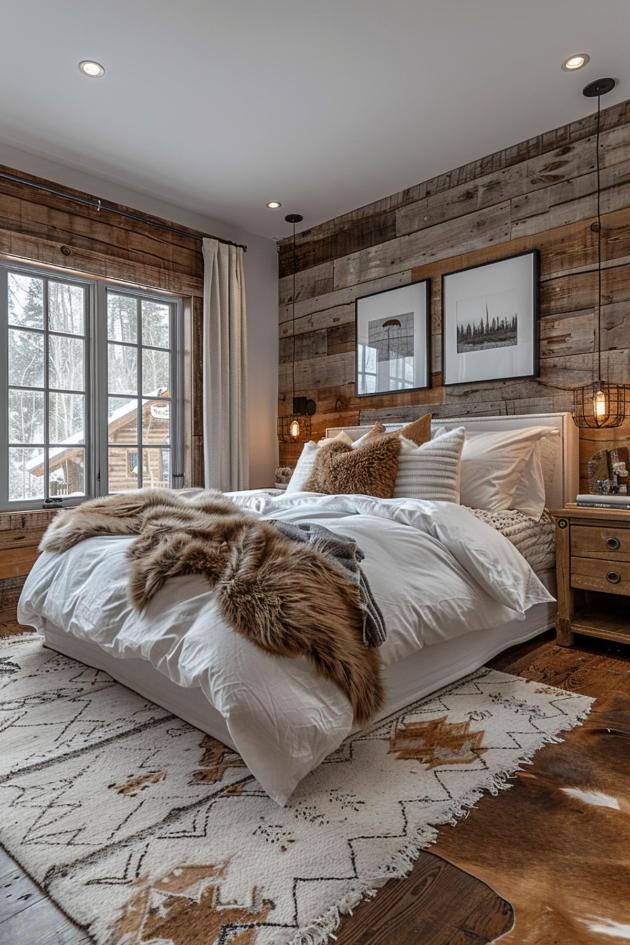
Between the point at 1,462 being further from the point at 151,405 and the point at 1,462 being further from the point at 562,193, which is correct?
the point at 562,193

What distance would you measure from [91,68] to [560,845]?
348cm

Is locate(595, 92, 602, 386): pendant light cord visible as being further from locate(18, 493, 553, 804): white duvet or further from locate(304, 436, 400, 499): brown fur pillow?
locate(18, 493, 553, 804): white duvet

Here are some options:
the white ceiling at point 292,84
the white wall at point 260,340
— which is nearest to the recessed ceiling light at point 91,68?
the white ceiling at point 292,84

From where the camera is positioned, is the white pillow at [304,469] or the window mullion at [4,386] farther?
the window mullion at [4,386]

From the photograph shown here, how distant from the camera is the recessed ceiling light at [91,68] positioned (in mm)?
2689

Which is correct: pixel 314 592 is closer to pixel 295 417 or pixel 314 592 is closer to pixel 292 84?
pixel 292 84

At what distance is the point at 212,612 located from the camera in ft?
5.14

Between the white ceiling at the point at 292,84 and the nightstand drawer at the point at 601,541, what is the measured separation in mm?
2151

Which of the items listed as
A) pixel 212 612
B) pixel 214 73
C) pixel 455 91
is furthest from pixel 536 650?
pixel 214 73

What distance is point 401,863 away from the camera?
49.2 inches

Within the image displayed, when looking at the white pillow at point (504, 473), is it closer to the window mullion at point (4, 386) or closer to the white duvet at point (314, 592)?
the white duvet at point (314, 592)

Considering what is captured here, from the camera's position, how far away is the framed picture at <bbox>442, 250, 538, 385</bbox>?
131 inches

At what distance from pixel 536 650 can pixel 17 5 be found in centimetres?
349

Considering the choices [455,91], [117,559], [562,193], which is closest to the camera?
[117,559]
